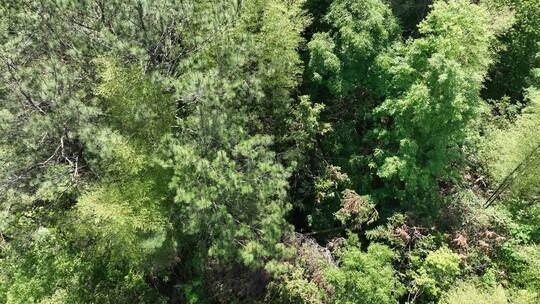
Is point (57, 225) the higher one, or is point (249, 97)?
point (249, 97)

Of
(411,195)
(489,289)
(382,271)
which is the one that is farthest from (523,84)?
(382,271)

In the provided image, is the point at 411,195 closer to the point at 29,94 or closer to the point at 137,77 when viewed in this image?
the point at 137,77

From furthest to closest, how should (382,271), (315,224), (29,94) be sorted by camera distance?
(315,224)
(382,271)
(29,94)

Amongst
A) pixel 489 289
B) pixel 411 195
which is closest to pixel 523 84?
pixel 411 195

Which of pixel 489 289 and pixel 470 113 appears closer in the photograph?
pixel 489 289

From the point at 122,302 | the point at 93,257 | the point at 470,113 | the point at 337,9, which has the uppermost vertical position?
the point at 337,9

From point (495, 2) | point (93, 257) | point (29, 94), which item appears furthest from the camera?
point (495, 2)

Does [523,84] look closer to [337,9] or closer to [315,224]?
[337,9]
